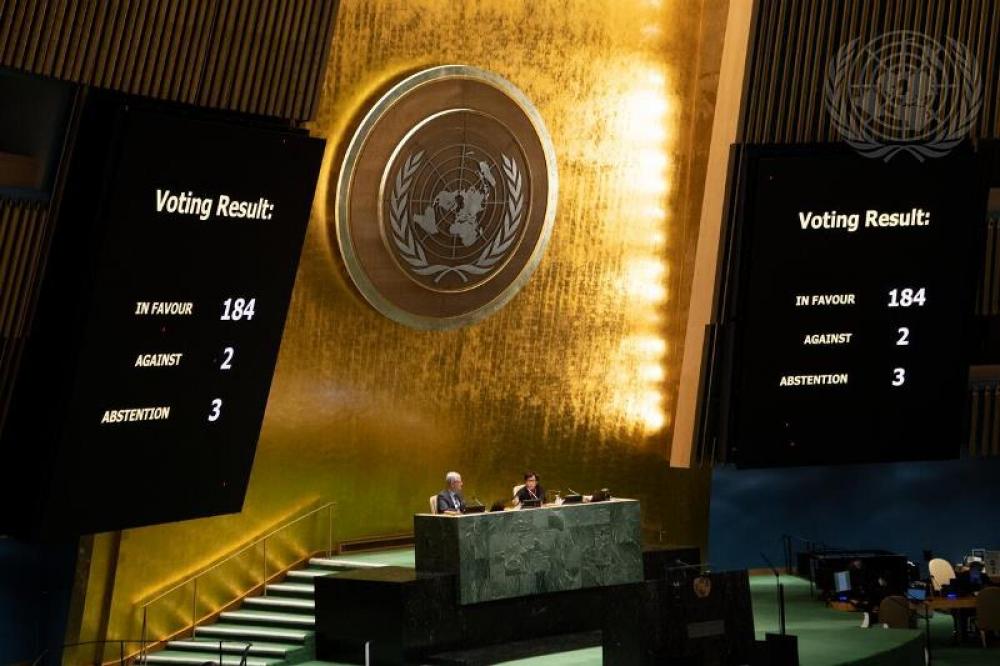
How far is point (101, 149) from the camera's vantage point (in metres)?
10.2

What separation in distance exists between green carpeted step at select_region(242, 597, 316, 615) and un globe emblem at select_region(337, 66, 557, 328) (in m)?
2.98

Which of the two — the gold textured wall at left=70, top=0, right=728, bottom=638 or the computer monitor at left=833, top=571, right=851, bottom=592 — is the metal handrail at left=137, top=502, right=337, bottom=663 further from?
the computer monitor at left=833, top=571, right=851, bottom=592

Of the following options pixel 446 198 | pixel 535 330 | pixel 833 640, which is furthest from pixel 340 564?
pixel 833 640

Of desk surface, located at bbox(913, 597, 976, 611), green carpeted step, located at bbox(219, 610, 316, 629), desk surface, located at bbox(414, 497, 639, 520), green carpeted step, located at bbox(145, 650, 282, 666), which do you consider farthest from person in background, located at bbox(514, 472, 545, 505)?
desk surface, located at bbox(913, 597, 976, 611)

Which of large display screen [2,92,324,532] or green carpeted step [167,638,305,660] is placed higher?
large display screen [2,92,324,532]

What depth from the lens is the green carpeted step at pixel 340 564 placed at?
51.9 feet

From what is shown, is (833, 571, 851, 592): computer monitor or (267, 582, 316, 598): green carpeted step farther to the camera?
(833, 571, 851, 592): computer monitor

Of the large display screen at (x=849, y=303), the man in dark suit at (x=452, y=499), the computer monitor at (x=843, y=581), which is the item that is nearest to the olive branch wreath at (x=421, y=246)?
the man in dark suit at (x=452, y=499)

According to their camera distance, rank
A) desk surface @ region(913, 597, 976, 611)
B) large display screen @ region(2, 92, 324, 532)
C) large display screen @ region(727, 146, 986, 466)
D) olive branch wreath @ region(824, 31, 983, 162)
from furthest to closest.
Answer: desk surface @ region(913, 597, 976, 611)
olive branch wreath @ region(824, 31, 983, 162)
large display screen @ region(727, 146, 986, 466)
large display screen @ region(2, 92, 324, 532)

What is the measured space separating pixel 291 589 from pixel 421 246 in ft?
11.8

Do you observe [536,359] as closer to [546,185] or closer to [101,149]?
[546,185]

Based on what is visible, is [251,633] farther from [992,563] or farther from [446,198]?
[992,563]

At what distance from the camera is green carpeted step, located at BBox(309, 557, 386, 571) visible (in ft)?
51.9

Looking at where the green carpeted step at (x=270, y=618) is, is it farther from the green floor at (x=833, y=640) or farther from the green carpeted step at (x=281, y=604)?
the green floor at (x=833, y=640)
